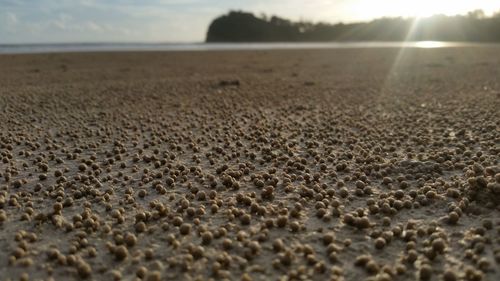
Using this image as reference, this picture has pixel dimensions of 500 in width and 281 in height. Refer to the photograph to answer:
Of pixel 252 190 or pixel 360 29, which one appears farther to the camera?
pixel 360 29

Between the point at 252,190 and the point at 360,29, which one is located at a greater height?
the point at 360,29

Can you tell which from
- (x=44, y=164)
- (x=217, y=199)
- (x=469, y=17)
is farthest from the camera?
(x=469, y=17)

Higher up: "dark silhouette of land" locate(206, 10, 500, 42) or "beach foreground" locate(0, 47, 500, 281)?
"dark silhouette of land" locate(206, 10, 500, 42)

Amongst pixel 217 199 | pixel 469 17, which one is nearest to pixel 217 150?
pixel 217 199

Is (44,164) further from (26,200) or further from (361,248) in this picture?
(361,248)

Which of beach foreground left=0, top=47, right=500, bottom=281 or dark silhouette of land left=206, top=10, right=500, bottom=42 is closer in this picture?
beach foreground left=0, top=47, right=500, bottom=281
